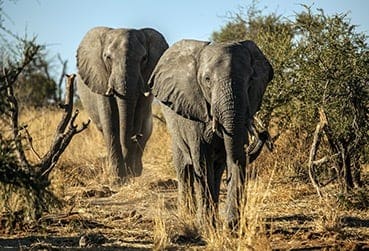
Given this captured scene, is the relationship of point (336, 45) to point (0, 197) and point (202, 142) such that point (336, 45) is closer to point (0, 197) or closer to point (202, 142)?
point (202, 142)

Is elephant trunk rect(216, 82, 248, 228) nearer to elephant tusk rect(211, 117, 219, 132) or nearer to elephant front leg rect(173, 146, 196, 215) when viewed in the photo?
elephant tusk rect(211, 117, 219, 132)

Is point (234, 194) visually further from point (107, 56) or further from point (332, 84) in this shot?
point (107, 56)

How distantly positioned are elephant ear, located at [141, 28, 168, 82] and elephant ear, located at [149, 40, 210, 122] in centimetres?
375

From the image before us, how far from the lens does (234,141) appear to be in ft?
23.1

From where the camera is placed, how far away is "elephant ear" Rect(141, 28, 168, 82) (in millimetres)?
12062

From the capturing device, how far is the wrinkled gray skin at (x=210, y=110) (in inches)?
278

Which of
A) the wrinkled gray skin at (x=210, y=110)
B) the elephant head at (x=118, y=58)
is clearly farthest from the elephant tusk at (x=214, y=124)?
the elephant head at (x=118, y=58)

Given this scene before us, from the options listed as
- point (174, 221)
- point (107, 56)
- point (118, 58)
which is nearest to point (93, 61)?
point (107, 56)

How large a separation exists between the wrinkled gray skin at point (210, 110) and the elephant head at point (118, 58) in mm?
3184

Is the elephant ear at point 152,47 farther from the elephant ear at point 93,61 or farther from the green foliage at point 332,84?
the green foliage at point 332,84

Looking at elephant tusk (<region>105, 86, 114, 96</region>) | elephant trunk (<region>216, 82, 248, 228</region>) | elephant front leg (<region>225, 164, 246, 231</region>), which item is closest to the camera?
elephant trunk (<region>216, 82, 248, 228</region>)

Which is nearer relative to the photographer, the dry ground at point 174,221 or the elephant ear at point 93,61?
the dry ground at point 174,221

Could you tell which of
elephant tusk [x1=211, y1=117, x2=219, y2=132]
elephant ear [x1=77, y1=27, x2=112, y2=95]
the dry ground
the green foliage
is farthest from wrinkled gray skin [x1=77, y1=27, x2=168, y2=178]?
elephant tusk [x1=211, y1=117, x2=219, y2=132]

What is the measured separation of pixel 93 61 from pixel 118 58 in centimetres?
89
